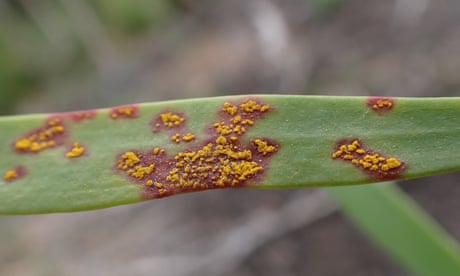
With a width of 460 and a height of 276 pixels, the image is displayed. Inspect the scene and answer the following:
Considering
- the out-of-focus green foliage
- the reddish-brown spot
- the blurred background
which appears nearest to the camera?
the reddish-brown spot

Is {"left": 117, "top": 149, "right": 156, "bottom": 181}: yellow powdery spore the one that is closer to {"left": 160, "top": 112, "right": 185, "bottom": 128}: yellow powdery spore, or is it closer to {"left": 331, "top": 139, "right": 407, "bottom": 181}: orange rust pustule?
{"left": 160, "top": 112, "right": 185, "bottom": 128}: yellow powdery spore

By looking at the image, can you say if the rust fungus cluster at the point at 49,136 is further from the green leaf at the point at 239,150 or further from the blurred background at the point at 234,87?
the blurred background at the point at 234,87

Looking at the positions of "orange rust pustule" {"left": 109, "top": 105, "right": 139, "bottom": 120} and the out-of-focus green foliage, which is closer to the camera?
"orange rust pustule" {"left": 109, "top": 105, "right": 139, "bottom": 120}

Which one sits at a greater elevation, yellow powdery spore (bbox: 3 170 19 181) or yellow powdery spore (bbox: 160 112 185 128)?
yellow powdery spore (bbox: 160 112 185 128)

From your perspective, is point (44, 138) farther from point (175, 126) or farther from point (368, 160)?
point (368, 160)

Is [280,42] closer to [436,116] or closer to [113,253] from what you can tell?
[113,253]

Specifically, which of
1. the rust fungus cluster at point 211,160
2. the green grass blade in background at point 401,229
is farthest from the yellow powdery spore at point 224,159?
the green grass blade in background at point 401,229

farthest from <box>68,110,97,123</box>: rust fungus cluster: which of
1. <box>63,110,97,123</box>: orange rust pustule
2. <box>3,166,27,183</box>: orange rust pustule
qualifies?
<box>3,166,27,183</box>: orange rust pustule

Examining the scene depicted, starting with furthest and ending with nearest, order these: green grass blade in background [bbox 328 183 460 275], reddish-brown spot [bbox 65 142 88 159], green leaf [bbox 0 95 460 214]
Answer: green grass blade in background [bbox 328 183 460 275], reddish-brown spot [bbox 65 142 88 159], green leaf [bbox 0 95 460 214]
